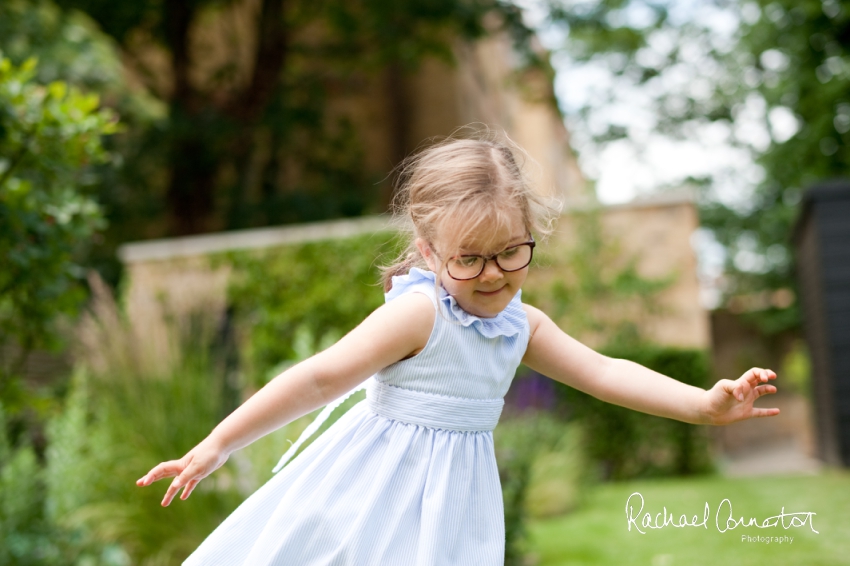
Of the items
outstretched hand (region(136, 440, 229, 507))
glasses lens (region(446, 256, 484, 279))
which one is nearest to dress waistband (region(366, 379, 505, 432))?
glasses lens (region(446, 256, 484, 279))

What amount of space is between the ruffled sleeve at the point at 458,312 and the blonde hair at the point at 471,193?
94mm

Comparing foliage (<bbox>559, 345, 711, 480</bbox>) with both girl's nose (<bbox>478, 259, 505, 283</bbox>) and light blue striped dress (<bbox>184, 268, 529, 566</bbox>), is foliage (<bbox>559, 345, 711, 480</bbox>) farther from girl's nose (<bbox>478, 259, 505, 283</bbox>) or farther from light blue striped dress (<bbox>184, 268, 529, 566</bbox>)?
girl's nose (<bbox>478, 259, 505, 283</bbox>)

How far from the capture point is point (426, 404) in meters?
1.71

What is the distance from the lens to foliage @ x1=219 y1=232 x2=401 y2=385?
858 centimetres

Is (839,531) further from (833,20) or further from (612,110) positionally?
(612,110)

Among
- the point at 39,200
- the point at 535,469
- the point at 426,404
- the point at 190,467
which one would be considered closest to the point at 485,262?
the point at 426,404

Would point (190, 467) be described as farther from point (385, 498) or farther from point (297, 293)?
point (297, 293)

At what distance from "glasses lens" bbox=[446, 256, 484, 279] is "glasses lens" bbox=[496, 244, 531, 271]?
0.14ft

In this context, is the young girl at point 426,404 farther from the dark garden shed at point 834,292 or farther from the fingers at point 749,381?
the dark garden shed at point 834,292

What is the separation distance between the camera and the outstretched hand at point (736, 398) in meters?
1.64

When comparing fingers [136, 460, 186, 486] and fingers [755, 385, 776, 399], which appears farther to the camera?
fingers [755, 385, 776, 399]

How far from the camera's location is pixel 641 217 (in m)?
8.92

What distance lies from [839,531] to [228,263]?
6.75 meters
